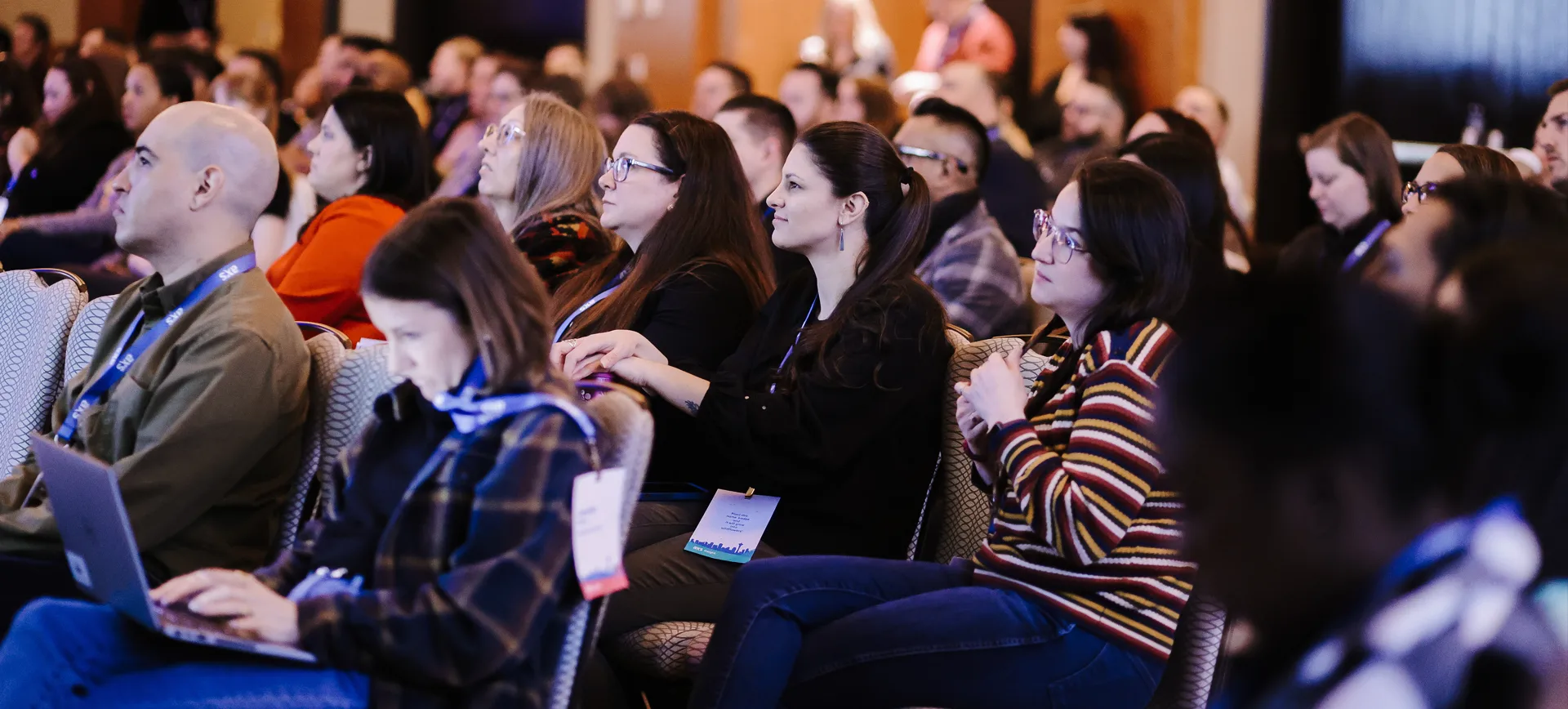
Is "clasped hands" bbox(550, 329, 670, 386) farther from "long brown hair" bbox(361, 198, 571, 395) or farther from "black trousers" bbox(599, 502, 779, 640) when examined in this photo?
"long brown hair" bbox(361, 198, 571, 395)

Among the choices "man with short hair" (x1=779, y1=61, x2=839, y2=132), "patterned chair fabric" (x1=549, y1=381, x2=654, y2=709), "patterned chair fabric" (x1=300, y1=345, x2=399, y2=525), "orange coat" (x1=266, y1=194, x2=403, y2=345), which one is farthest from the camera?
"man with short hair" (x1=779, y1=61, x2=839, y2=132)

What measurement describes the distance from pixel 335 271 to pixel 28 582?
141 cm

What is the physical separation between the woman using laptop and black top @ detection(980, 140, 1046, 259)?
11.1 feet

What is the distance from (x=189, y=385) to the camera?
2297 millimetres

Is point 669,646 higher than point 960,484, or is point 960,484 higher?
point 960,484

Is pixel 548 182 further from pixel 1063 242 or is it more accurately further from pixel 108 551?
pixel 108 551

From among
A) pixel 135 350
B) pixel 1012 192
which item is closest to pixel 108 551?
pixel 135 350

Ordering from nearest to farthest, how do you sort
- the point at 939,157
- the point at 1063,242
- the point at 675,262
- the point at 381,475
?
the point at 381,475
the point at 1063,242
the point at 675,262
the point at 939,157

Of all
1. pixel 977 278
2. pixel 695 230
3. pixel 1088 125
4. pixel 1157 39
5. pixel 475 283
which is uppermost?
pixel 475 283

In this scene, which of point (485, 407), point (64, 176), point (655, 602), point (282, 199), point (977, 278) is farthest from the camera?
point (64, 176)

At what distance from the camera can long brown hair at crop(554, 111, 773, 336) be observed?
303cm

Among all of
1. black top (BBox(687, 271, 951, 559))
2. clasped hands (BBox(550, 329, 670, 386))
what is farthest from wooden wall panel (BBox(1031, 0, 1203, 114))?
clasped hands (BBox(550, 329, 670, 386))

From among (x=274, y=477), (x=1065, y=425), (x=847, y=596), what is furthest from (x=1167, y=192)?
(x=274, y=477)

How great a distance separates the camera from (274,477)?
7.88 ft
